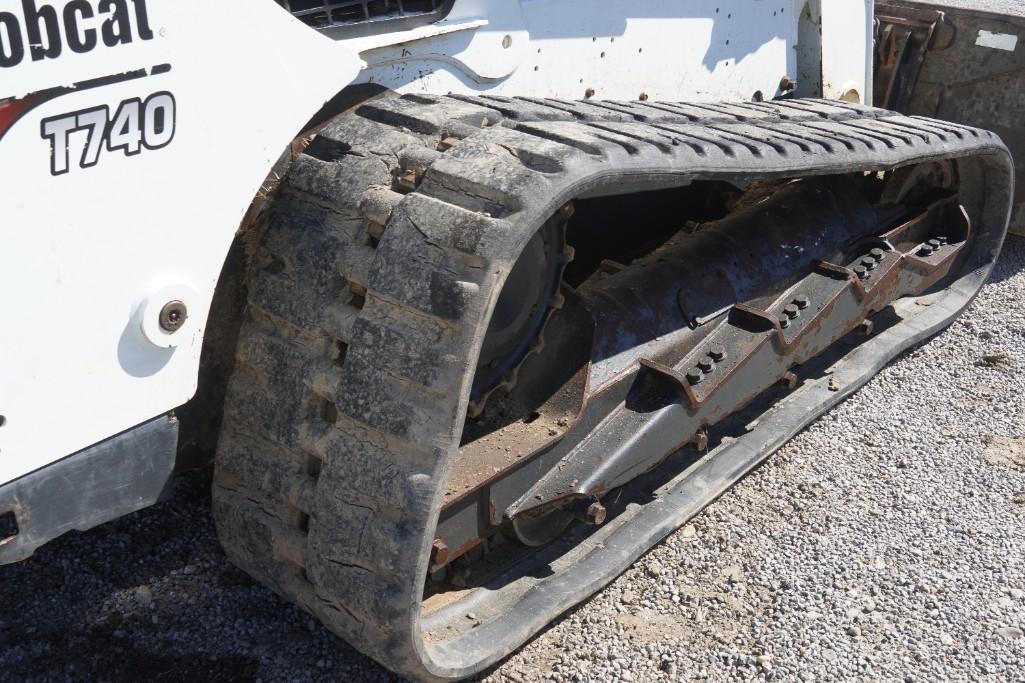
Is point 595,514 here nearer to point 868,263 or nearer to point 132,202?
point 132,202

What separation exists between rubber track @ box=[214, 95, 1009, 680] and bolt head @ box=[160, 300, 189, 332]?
10.7 inches

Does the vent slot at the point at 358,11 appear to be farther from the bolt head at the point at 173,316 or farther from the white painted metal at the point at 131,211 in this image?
the bolt head at the point at 173,316

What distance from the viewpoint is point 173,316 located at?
1.71 m

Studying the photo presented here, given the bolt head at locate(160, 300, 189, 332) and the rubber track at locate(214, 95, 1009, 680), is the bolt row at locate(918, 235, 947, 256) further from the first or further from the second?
the bolt head at locate(160, 300, 189, 332)

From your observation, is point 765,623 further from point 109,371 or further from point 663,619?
point 109,371

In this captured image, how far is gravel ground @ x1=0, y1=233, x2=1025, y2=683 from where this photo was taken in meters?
2.28

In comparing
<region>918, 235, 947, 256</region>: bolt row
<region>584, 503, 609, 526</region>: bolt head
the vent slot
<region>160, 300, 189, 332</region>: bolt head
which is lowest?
<region>584, 503, 609, 526</region>: bolt head

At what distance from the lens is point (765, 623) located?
247 centimetres

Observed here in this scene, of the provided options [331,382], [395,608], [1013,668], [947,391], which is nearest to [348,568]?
[395,608]

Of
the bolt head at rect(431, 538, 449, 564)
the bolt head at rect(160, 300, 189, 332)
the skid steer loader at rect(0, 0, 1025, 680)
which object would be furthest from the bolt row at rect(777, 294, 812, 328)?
the bolt head at rect(160, 300, 189, 332)

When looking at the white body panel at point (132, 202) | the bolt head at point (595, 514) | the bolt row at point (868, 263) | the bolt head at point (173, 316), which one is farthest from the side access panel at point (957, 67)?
the bolt head at point (173, 316)

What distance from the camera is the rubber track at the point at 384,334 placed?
5.95 ft

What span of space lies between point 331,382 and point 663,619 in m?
0.99

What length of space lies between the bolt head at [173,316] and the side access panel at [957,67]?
11.8ft
